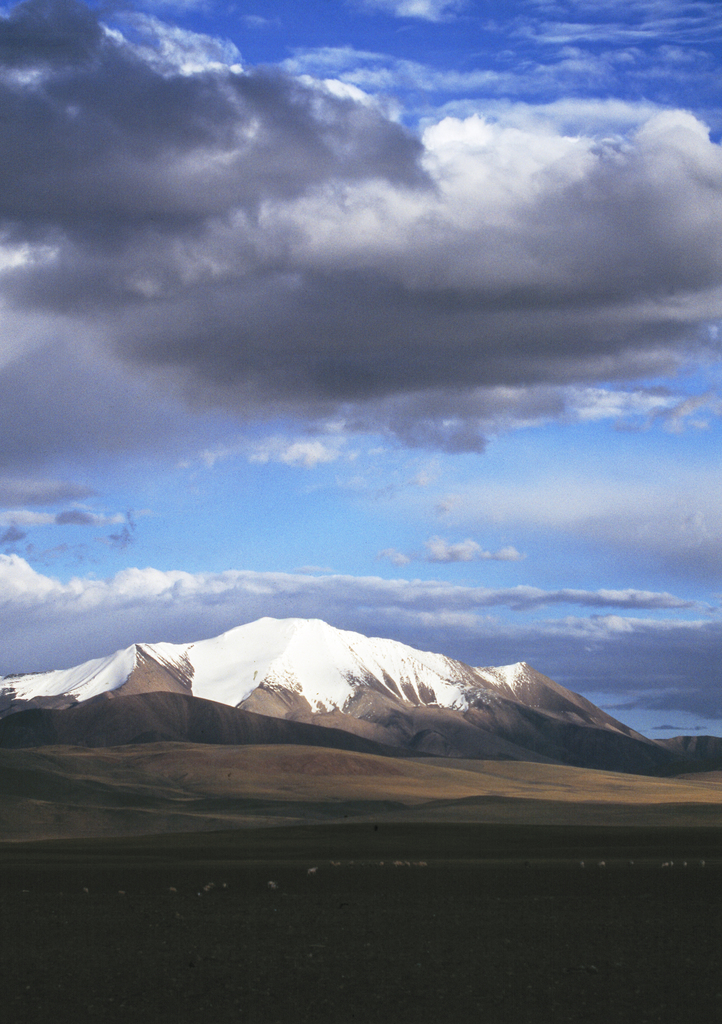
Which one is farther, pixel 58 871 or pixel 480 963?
pixel 58 871

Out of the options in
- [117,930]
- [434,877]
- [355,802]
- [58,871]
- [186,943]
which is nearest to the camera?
[186,943]

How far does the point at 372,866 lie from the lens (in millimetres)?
46812

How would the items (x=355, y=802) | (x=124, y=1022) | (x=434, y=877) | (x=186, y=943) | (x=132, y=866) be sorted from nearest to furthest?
(x=124, y=1022) < (x=186, y=943) < (x=434, y=877) < (x=132, y=866) < (x=355, y=802)

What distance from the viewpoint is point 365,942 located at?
24453mm

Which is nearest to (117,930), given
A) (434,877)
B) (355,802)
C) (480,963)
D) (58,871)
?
(480,963)

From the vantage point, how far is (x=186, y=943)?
24.4 m

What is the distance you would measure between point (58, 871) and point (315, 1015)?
1197 inches

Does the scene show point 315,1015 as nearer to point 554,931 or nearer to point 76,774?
point 554,931

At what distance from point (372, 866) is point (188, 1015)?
98.3 feet

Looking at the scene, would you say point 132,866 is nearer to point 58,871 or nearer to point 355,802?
point 58,871

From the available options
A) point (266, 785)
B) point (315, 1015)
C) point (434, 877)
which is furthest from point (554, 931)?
point (266, 785)

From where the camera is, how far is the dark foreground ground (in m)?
18.2

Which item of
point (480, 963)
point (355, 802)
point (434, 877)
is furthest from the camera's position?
point (355, 802)

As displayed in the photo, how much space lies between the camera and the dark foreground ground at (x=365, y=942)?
18.2 m
